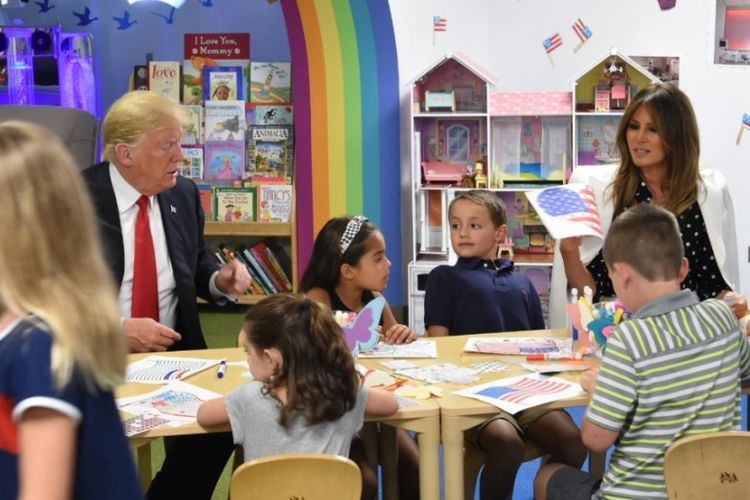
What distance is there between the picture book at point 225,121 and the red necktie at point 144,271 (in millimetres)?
3565

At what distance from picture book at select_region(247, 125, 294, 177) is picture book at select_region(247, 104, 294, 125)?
0.04 metres

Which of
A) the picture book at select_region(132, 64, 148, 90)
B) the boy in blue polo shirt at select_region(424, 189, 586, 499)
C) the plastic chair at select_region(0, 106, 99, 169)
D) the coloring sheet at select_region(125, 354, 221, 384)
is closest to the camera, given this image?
the coloring sheet at select_region(125, 354, 221, 384)

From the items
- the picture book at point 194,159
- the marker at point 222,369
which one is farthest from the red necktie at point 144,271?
the picture book at point 194,159

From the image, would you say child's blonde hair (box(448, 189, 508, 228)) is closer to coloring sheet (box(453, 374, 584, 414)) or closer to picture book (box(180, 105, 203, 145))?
coloring sheet (box(453, 374, 584, 414))

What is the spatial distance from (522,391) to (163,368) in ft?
3.32

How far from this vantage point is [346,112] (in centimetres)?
546

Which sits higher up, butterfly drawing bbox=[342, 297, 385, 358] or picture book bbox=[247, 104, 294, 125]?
picture book bbox=[247, 104, 294, 125]

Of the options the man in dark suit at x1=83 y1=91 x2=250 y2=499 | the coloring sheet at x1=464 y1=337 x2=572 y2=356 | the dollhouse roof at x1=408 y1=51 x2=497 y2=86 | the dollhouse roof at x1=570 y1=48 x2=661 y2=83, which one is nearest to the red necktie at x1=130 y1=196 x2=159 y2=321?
the man in dark suit at x1=83 y1=91 x2=250 y2=499

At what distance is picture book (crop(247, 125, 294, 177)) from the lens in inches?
252

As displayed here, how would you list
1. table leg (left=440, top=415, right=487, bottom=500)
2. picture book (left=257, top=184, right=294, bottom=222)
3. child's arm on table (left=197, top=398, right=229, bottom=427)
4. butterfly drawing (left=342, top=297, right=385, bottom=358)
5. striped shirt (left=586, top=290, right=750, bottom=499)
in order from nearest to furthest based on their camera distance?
striped shirt (left=586, top=290, right=750, bottom=499) < child's arm on table (left=197, top=398, right=229, bottom=427) < table leg (left=440, top=415, right=487, bottom=500) < butterfly drawing (left=342, top=297, right=385, bottom=358) < picture book (left=257, top=184, right=294, bottom=222)

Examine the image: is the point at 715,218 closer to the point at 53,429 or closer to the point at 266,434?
the point at 266,434

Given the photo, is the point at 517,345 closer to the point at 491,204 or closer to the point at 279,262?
the point at 491,204

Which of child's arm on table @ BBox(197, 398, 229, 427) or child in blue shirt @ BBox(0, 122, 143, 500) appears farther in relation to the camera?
child's arm on table @ BBox(197, 398, 229, 427)

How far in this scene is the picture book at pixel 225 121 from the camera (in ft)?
21.1
